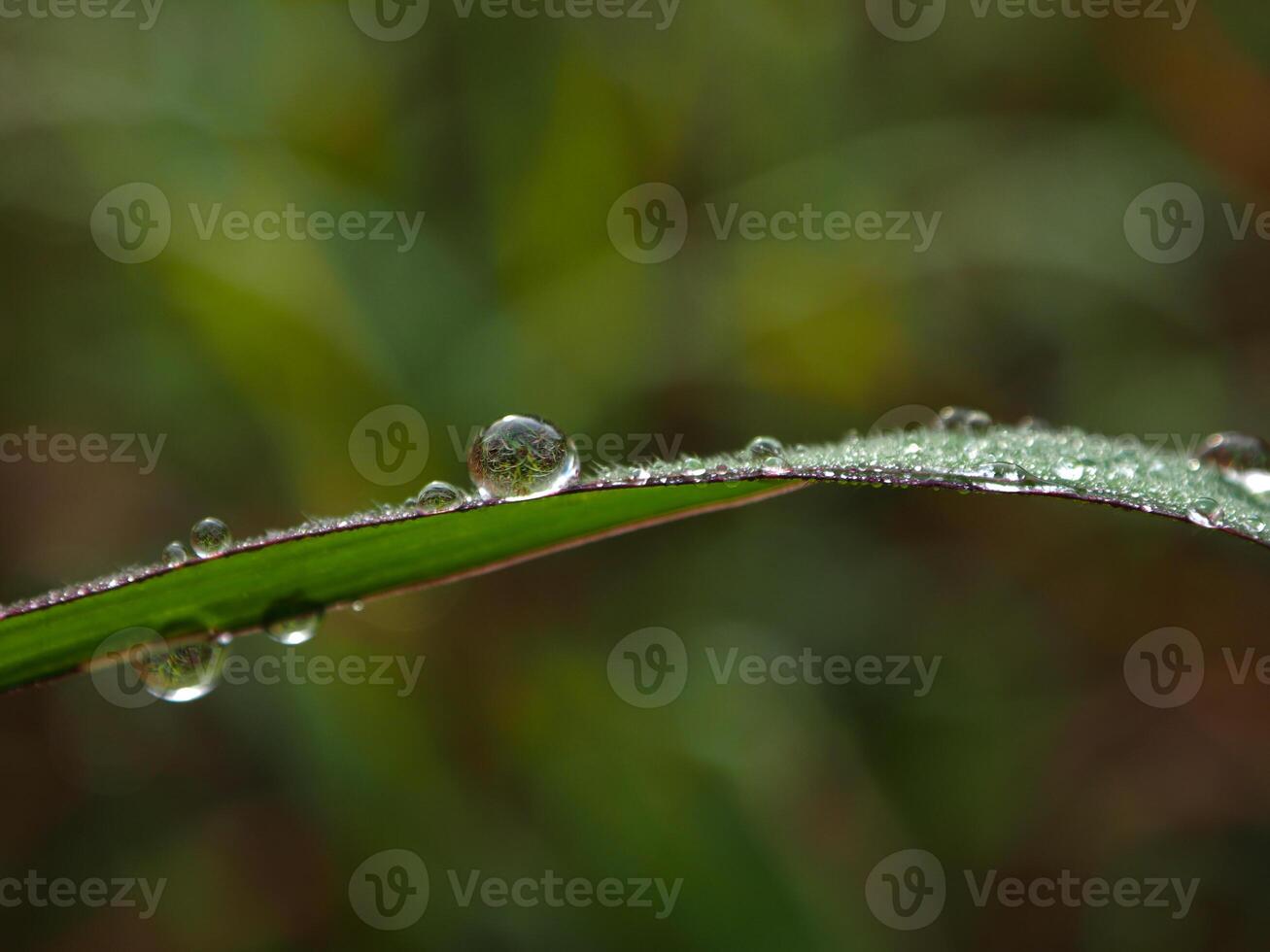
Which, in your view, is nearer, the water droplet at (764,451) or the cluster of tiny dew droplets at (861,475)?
the cluster of tiny dew droplets at (861,475)

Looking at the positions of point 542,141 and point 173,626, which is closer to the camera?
point 173,626

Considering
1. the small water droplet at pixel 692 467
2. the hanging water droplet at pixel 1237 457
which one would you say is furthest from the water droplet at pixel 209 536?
the hanging water droplet at pixel 1237 457

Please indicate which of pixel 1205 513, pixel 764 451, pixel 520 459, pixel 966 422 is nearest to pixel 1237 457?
pixel 966 422

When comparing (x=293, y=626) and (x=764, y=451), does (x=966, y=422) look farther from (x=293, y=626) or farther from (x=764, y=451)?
(x=293, y=626)

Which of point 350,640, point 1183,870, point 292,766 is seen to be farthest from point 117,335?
point 1183,870

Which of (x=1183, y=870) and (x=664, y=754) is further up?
(x=664, y=754)

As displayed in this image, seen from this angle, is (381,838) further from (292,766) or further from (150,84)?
(150,84)

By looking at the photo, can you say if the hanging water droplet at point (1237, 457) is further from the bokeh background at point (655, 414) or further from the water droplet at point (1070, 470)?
the bokeh background at point (655, 414)
